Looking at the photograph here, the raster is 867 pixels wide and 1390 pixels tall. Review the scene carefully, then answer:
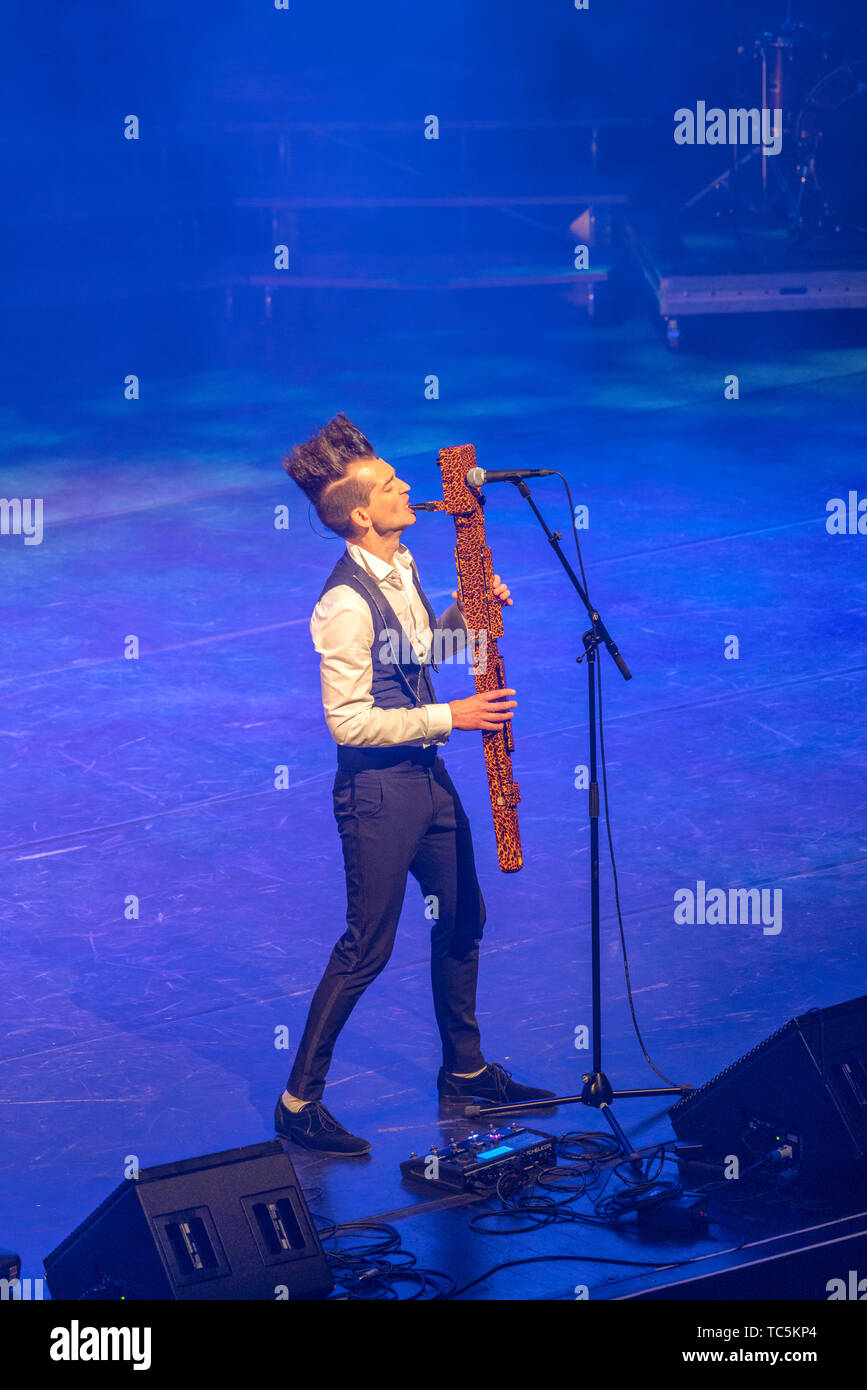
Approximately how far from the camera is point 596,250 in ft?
52.7

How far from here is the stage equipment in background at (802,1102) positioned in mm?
4105

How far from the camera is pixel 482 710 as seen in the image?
179 inches

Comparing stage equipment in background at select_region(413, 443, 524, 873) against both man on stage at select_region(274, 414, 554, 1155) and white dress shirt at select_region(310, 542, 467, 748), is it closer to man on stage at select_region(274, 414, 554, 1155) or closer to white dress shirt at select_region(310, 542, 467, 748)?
man on stage at select_region(274, 414, 554, 1155)

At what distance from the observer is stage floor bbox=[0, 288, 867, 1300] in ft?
16.4

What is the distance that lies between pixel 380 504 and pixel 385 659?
40cm

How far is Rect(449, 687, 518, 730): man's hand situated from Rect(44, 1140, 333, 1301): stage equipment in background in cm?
118

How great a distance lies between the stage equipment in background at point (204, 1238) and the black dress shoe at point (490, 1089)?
3.55 feet

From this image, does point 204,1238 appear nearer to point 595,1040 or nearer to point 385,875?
point 385,875

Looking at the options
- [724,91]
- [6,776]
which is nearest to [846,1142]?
[6,776]
